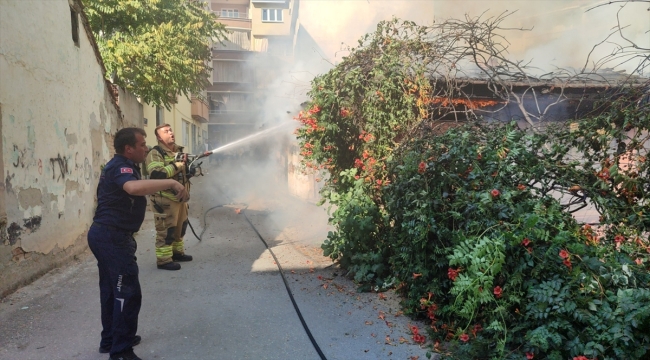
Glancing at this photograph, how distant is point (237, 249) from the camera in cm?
721

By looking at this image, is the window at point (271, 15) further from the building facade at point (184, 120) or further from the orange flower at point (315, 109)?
the orange flower at point (315, 109)

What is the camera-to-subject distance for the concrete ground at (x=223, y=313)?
348cm

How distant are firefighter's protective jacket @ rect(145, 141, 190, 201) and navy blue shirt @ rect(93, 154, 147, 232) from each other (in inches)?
78.7

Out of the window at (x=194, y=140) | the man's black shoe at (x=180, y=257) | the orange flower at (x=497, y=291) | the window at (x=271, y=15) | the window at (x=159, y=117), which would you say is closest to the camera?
the orange flower at (x=497, y=291)

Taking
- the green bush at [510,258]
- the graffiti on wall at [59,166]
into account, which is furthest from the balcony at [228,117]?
the green bush at [510,258]

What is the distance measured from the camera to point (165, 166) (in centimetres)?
530

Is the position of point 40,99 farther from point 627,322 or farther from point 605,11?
point 605,11

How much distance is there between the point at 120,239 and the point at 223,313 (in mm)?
1437

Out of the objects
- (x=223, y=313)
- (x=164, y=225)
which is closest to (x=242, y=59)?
(x=164, y=225)

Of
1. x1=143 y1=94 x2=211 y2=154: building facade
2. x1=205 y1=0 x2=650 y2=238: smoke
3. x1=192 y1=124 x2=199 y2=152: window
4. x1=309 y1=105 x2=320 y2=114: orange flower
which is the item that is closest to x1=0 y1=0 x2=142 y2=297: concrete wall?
x1=309 y1=105 x2=320 y2=114: orange flower

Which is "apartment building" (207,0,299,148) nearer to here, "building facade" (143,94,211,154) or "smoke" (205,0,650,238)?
"building facade" (143,94,211,154)

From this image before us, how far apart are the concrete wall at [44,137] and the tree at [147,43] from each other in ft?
13.0

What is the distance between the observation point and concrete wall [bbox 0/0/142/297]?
4.57 meters

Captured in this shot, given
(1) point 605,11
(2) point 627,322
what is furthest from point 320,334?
(1) point 605,11
